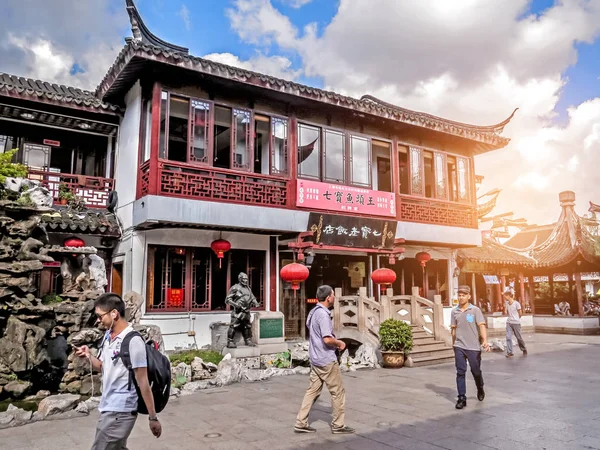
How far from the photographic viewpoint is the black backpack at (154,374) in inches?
132

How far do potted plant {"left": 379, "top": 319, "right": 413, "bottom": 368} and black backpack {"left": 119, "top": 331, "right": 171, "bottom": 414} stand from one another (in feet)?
26.0

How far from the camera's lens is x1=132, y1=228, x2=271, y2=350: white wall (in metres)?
11.0

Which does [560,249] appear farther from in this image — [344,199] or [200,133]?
[200,133]

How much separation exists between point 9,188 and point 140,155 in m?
3.53

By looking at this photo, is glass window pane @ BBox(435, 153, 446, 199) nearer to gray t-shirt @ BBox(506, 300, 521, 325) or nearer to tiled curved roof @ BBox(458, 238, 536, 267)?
tiled curved roof @ BBox(458, 238, 536, 267)

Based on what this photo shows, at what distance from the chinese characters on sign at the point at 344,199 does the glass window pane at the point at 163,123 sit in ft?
11.6

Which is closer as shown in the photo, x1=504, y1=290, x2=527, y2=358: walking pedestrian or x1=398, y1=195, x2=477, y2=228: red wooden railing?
x1=504, y1=290, x2=527, y2=358: walking pedestrian

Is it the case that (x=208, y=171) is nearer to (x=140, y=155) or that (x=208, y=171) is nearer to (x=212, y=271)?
(x=140, y=155)

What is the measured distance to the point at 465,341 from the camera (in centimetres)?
704

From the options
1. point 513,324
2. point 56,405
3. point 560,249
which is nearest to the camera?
point 56,405

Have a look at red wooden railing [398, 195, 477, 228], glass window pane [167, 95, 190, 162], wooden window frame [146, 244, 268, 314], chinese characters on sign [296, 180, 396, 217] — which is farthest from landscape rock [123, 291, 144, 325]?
red wooden railing [398, 195, 477, 228]

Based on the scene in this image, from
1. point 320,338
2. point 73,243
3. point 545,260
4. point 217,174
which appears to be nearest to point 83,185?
point 73,243

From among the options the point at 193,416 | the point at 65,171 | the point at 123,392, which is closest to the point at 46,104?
the point at 65,171

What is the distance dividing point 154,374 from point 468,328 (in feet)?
16.5
